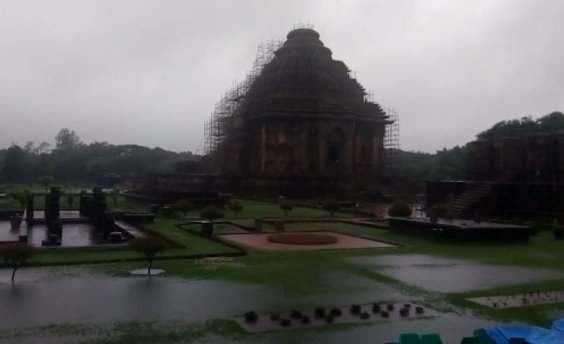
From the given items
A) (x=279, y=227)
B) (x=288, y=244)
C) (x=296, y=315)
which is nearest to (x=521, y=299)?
(x=296, y=315)

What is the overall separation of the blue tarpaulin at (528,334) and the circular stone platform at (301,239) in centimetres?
1032

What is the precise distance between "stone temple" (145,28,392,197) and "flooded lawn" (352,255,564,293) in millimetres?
25073

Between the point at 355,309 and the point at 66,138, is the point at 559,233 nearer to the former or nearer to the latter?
the point at 355,309

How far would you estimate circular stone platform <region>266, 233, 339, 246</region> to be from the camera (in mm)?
17500

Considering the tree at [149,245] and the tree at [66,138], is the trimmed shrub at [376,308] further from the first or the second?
the tree at [66,138]

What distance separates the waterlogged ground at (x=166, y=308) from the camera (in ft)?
25.9

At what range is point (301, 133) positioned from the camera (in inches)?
1731

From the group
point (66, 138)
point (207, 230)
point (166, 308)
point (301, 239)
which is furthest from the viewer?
point (66, 138)

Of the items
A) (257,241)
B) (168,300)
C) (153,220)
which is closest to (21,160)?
(153,220)

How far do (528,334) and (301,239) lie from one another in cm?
1094

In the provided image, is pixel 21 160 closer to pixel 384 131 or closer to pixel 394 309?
pixel 384 131

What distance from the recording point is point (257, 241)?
58.2 feet

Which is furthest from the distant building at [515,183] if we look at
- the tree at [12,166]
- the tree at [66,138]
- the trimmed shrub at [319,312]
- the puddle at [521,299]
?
the tree at [66,138]

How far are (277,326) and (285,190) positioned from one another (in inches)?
1287
